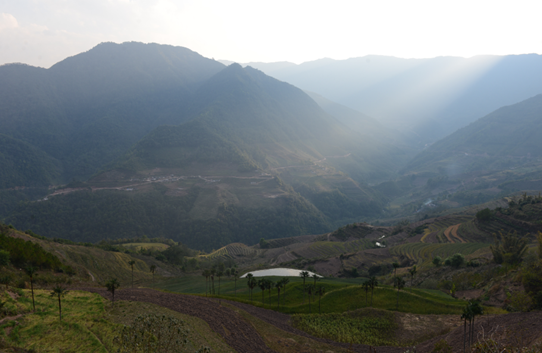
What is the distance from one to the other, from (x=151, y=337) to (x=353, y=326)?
24970 millimetres

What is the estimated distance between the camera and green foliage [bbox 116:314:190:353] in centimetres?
2331

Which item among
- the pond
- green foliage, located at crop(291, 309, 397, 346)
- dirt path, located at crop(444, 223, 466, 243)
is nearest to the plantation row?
the pond

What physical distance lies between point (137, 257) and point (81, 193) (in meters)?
107

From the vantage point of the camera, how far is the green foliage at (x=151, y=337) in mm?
23312

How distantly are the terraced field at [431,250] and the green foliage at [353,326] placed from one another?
4687 cm

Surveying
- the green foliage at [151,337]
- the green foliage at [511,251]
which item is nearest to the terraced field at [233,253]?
the green foliage at [511,251]

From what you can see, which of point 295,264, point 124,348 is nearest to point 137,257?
point 295,264

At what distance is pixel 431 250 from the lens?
84375 mm

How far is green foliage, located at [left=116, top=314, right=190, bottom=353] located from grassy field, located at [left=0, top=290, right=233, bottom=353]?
1.13 metres

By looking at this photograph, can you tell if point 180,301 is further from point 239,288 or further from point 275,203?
point 275,203

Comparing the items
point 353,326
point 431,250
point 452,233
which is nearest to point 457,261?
point 431,250

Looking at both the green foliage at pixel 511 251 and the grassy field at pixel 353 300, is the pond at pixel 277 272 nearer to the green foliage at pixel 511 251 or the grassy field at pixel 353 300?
the grassy field at pixel 353 300

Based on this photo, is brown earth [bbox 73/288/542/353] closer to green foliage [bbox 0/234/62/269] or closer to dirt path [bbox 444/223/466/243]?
green foliage [bbox 0/234/62/269]

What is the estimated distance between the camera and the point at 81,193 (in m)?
164
